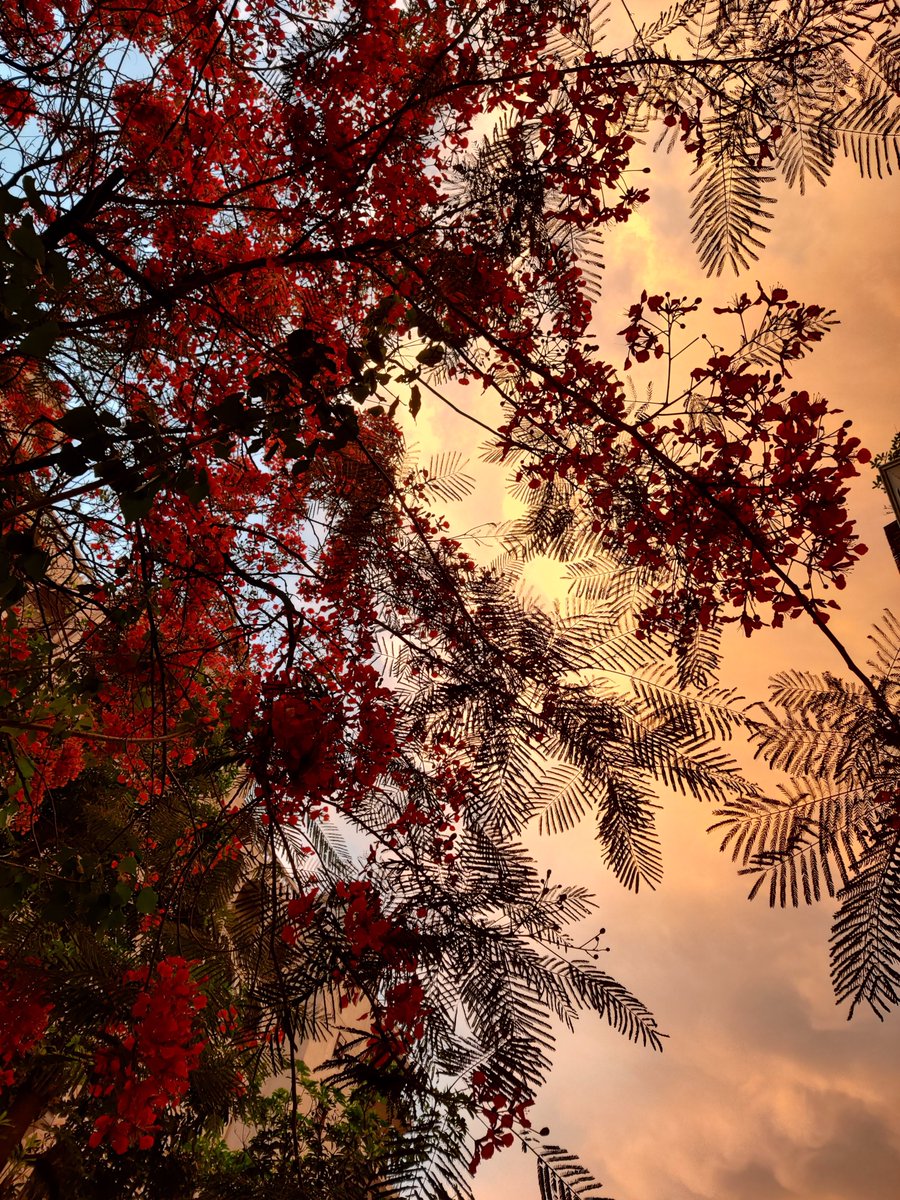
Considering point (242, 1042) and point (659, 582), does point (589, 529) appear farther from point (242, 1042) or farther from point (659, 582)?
point (242, 1042)

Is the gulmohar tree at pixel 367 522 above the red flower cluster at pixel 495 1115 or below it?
above

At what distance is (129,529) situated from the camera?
8.55 feet

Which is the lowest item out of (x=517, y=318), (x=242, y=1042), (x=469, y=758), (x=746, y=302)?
(x=242, y=1042)

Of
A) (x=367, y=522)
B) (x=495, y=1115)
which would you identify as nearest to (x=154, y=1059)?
(x=495, y=1115)

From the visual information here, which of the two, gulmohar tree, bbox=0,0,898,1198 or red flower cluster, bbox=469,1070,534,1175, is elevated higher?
gulmohar tree, bbox=0,0,898,1198

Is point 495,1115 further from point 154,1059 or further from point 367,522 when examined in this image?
point 367,522

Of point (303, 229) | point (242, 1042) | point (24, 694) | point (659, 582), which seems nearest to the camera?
point (242, 1042)

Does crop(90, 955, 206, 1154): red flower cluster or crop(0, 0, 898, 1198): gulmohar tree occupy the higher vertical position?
crop(0, 0, 898, 1198): gulmohar tree

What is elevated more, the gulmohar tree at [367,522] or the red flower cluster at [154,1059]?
the gulmohar tree at [367,522]

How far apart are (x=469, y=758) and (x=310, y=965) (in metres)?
1.08

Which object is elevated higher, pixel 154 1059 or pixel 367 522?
pixel 367 522

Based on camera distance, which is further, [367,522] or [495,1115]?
[367,522]

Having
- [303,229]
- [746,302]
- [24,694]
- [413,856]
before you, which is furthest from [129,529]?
[746,302]

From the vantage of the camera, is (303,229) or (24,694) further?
(303,229)
